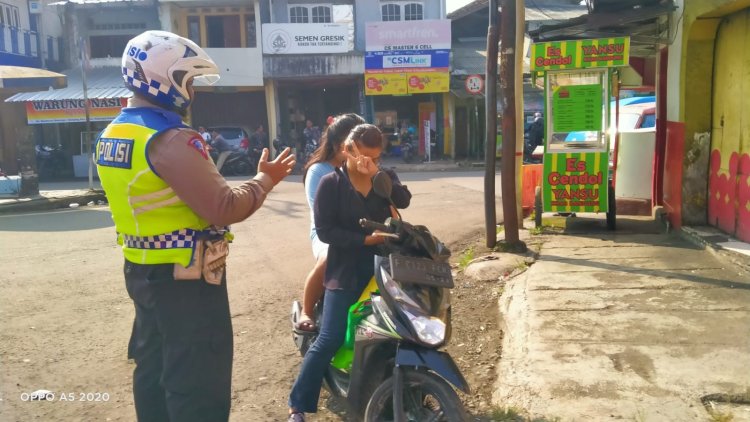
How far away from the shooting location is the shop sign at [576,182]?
8.15m

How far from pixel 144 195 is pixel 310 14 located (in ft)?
76.9

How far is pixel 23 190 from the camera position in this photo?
1369 centimetres

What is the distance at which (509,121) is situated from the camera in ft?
24.2

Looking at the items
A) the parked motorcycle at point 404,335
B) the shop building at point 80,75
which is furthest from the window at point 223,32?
the parked motorcycle at point 404,335

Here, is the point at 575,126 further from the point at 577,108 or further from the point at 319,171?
the point at 319,171

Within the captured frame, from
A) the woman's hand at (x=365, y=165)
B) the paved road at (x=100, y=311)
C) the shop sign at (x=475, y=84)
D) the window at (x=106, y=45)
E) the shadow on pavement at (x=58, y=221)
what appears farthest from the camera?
the window at (x=106, y=45)

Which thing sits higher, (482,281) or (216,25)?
(216,25)

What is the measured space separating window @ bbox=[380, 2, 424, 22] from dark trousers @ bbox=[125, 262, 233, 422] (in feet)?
77.4

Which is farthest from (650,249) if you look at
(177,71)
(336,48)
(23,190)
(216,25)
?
(216,25)

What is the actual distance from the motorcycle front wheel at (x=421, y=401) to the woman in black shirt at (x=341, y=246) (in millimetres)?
420

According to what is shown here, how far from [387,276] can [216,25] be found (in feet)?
78.9

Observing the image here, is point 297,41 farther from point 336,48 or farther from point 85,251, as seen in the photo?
point 85,251

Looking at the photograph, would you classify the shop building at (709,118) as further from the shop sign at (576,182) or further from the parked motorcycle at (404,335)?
the parked motorcycle at (404,335)

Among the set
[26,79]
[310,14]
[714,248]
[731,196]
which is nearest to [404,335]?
[714,248]
